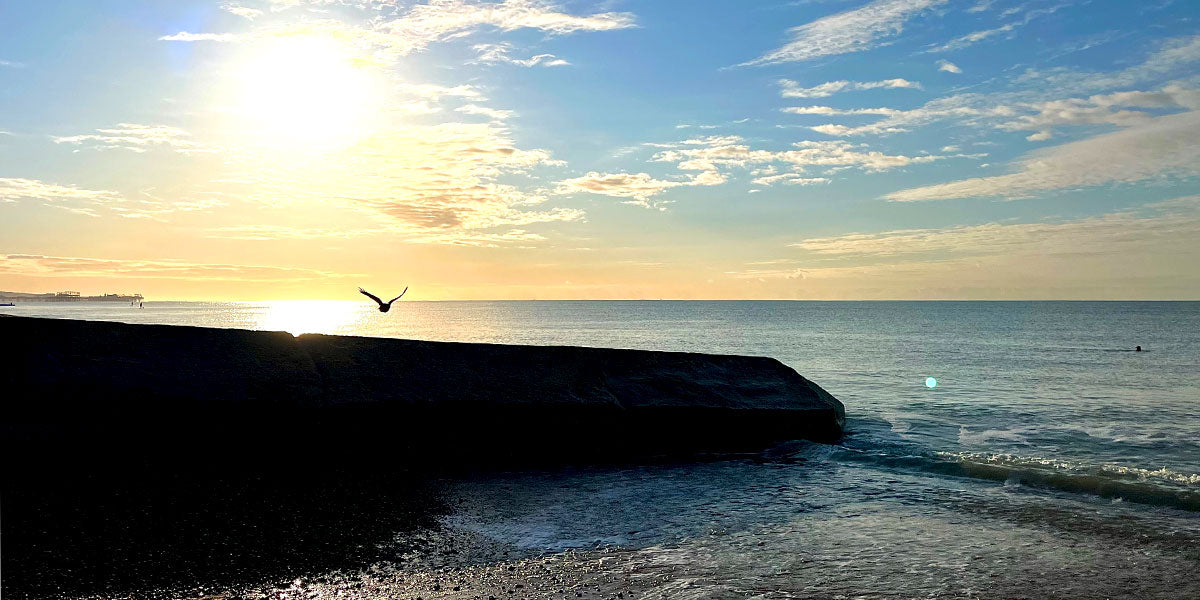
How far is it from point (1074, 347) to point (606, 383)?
5614 cm

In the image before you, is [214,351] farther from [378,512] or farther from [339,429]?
[378,512]

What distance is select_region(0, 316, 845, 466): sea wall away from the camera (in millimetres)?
9719

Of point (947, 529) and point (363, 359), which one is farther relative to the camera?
point (363, 359)

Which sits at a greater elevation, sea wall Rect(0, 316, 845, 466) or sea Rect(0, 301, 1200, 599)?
sea wall Rect(0, 316, 845, 466)

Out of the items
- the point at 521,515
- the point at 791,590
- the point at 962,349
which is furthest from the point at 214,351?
the point at 962,349

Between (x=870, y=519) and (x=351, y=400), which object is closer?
(x=870, y=519)

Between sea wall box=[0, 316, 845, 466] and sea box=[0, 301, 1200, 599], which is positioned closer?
sea box=[0, 301, 1200, 599]

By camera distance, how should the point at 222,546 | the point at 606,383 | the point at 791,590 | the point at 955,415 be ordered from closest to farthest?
1. the point at 791,590
2. the point at 222,546
3. the point at 606,383
4. the point at 955,415

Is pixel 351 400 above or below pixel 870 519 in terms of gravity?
above

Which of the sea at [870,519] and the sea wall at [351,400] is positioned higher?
the sea wall at [351,400]

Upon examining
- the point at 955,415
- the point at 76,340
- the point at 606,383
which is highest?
the point at 76,340

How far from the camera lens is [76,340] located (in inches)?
401

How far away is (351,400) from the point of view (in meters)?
10.6

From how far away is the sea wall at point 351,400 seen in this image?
972 centimetres
